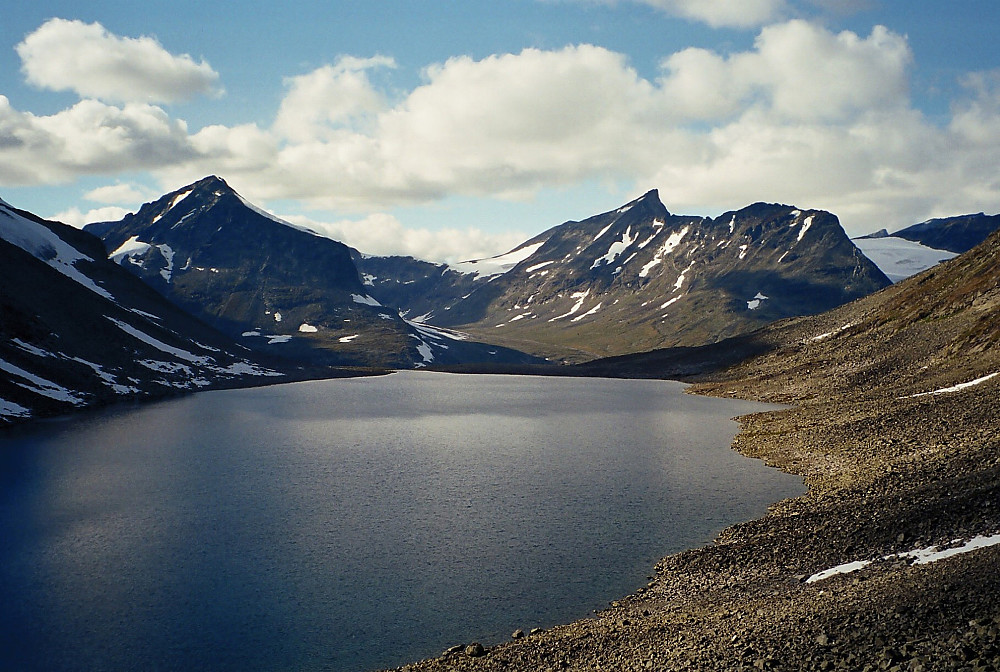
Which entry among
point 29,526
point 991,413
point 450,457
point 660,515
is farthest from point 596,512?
point 29,526

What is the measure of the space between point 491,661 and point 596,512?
2525 centimetres

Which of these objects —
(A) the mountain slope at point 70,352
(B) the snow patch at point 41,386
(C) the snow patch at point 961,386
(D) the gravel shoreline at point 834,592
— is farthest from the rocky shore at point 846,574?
(B) the snow patch at point 41,386

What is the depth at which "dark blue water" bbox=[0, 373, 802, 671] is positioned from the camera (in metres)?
33.2

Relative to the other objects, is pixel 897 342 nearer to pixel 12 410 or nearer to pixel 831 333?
pixel 831 333

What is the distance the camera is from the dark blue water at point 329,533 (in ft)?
109

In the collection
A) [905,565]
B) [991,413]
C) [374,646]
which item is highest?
[991,413]

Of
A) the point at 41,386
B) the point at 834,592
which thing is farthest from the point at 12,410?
the point at 834,592

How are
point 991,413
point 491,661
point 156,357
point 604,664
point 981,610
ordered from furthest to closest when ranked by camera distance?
point 156,357 → point 991,413 → point 491,661 → point 604,664 → point 981,610

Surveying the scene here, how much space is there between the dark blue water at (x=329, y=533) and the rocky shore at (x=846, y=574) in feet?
10.3

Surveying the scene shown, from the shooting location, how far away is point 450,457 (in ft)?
257

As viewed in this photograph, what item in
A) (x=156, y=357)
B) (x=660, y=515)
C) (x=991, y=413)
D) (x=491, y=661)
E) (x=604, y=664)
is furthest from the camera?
(x=156, y=357)

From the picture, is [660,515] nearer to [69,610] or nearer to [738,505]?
[738,505]

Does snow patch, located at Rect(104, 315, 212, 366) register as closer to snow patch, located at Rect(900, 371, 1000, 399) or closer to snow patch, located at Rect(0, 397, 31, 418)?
snow patch, located at Rect(0, 397, 31, 418)

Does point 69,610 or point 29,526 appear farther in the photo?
point 29,526
